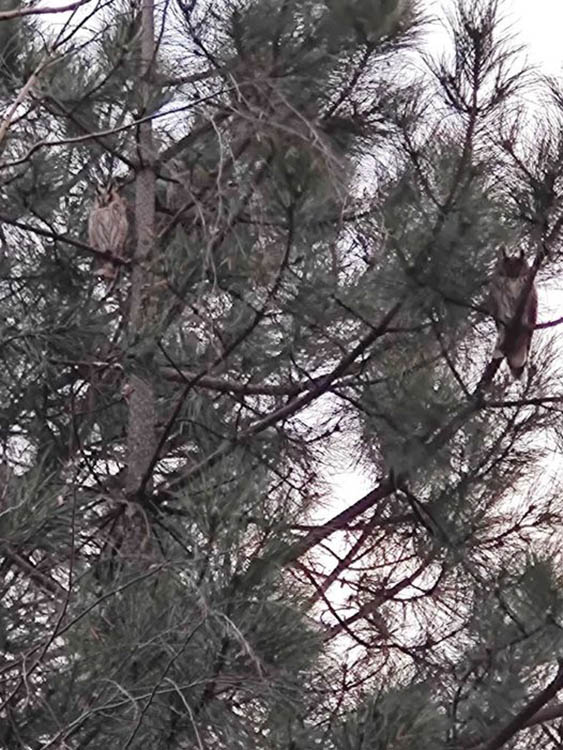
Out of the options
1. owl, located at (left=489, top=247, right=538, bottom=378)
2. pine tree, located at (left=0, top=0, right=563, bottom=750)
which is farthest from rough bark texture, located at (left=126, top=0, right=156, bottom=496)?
owl, located at (left=489, top=247, right=538, bottom=378)

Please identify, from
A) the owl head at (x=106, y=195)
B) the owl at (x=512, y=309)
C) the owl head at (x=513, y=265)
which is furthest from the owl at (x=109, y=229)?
the owl head at (x=513, y=265)

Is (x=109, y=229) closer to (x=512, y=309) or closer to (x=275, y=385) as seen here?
(x=275, y=385)

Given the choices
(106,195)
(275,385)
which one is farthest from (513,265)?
(106,195)

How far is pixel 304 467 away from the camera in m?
5.23

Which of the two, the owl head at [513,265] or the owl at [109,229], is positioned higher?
the owl at [109,229]

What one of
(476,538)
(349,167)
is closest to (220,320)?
(349,167)

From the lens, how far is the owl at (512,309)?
3.97m

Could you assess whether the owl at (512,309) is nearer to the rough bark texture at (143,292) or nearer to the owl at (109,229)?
the rough bark texture at (143,292)

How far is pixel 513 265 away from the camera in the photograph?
3.96 m

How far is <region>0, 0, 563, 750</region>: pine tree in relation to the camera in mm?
3508

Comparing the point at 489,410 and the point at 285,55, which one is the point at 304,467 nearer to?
the point at 489,410

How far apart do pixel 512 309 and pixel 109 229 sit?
57.0 inches

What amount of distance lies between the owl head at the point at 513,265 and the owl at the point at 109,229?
141 centimetres

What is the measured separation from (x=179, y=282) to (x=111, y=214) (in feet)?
2.33
